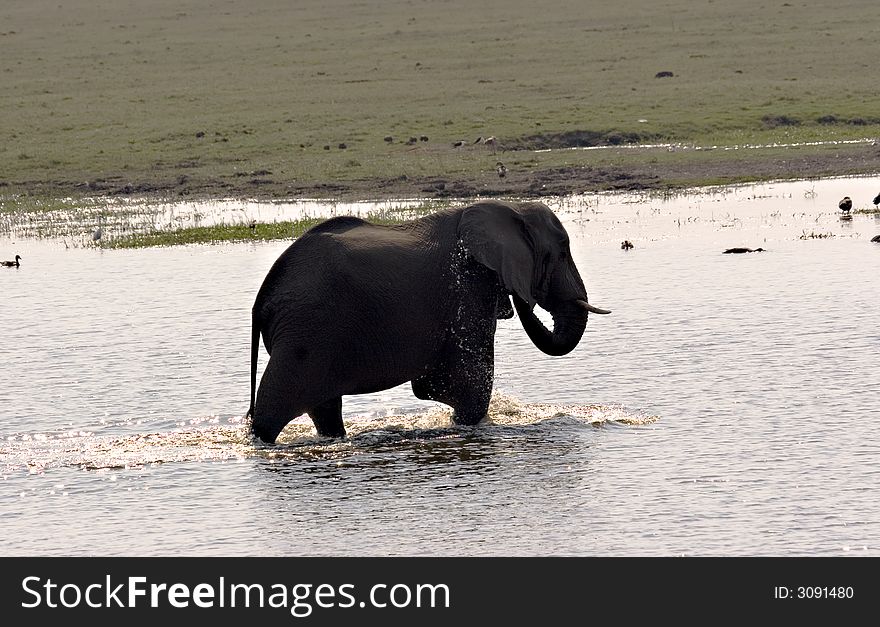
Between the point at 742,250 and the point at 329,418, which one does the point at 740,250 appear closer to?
the point at 742,250

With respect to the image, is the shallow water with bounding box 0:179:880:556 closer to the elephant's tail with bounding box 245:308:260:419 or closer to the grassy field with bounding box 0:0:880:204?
the elephant's tail with bounding box 245:308:260:419

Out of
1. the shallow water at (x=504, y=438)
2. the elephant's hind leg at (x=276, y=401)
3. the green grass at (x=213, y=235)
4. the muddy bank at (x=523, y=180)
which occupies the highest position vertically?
the muddy bank at (x=523, y=180)

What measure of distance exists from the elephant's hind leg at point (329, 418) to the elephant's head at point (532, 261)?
1739 millimetres

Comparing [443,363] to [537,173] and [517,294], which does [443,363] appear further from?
[537,173]

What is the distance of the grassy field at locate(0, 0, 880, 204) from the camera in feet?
112

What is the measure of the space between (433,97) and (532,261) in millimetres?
31987

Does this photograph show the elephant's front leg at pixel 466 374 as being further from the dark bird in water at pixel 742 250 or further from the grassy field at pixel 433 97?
the grassy field at pixel 433 97

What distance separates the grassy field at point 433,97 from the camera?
3416 cm

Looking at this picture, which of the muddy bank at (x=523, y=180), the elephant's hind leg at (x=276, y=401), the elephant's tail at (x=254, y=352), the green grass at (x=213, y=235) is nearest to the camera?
the elephant's hind leg at (x=276, y=401)

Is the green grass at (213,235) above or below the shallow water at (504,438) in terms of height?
above

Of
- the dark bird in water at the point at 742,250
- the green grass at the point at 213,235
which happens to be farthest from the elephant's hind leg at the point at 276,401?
the green grass at the point at 213,235

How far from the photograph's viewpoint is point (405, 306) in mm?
13102

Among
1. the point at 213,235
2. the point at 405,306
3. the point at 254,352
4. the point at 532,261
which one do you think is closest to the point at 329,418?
the point at 254,352

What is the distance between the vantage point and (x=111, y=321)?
19469 mm
